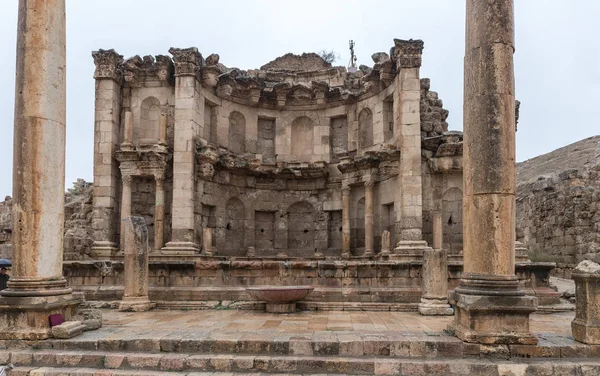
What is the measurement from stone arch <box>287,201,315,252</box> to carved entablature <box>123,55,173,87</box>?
7925 millimetres

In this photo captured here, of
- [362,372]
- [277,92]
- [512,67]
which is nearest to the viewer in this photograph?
[362,372]

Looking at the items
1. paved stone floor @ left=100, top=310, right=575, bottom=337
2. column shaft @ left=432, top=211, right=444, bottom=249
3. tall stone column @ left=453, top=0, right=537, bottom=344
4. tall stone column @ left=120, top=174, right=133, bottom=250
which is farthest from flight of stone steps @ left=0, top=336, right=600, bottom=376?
tall stone column @ left=120, top=174, right=133, bottom=250

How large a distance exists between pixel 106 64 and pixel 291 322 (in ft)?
45.9

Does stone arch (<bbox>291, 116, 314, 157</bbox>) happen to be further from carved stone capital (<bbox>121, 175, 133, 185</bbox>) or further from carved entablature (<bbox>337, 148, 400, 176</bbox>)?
carved stone capital (<bbox>121, 175, 133, 185</bbox>)

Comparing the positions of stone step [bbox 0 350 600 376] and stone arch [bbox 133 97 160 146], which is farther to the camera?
stone arch [bbox 133 97 160 146]

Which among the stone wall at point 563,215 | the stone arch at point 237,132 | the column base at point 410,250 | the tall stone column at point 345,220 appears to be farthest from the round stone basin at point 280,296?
the stone arch at point 237,132

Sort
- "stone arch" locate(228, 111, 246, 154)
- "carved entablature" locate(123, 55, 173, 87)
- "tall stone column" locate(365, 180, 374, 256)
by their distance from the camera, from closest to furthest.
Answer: "carved entablature" locate(123, 55, 173, 87) < "tall stone column" locate(365, 180, 374, 256) < "stone arch" locate(228, 111, 246, 154)

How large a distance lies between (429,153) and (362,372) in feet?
40.9

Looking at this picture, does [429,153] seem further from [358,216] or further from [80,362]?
[80,362]

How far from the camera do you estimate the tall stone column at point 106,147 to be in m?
18.4

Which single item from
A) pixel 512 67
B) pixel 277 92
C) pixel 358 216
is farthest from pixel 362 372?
pixel 277 92

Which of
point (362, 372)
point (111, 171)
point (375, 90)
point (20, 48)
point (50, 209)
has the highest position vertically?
point (375, 90)

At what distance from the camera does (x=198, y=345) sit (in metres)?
7.59

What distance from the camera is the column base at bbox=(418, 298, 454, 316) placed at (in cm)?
1112
